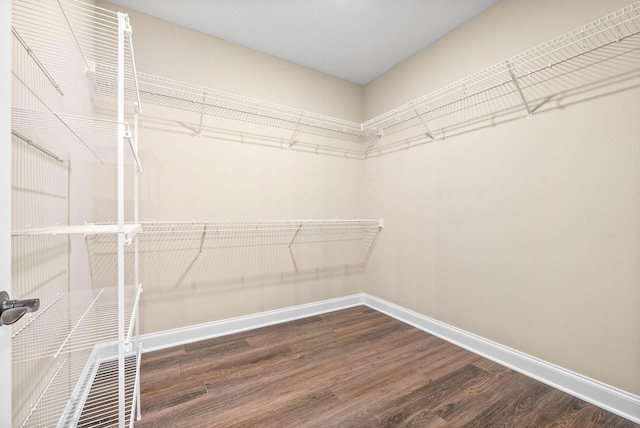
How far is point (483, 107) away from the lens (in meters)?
1.97

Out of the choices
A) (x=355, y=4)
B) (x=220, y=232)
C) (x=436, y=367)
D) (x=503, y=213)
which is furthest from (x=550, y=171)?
(x=220, y=232)

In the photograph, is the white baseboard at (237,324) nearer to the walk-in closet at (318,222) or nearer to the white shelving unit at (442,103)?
the walk-in closet at (318,222)

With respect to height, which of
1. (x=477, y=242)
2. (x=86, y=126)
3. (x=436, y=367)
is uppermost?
(x=86, y=126)

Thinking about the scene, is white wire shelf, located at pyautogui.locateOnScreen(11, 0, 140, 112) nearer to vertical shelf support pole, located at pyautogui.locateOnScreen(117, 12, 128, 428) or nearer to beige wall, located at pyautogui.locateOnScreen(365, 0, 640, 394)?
vertical shelf support pole, located at pyautogui.locateOnScreen(117, 12, 128, 428)

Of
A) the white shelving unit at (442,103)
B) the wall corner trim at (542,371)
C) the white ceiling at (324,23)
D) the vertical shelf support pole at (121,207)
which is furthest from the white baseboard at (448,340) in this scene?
the white ceiling at (324,23)

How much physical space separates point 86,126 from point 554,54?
99.7 inches

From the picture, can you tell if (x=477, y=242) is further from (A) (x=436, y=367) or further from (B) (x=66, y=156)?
(B) (x=66, y=156)

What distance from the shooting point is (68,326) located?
1.19m

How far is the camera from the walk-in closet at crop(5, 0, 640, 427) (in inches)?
44.9

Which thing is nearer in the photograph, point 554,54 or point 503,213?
point 554,54

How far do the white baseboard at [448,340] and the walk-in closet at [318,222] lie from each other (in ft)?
0.04

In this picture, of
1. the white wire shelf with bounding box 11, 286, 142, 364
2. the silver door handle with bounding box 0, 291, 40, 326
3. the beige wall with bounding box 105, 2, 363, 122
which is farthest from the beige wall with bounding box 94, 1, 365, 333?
the silver door handle with bounding box 0, 291, 40, 326

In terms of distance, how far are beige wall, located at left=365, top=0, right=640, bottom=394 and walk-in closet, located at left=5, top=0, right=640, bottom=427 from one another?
0.5 inches

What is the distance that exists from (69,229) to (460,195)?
227 centimetres
